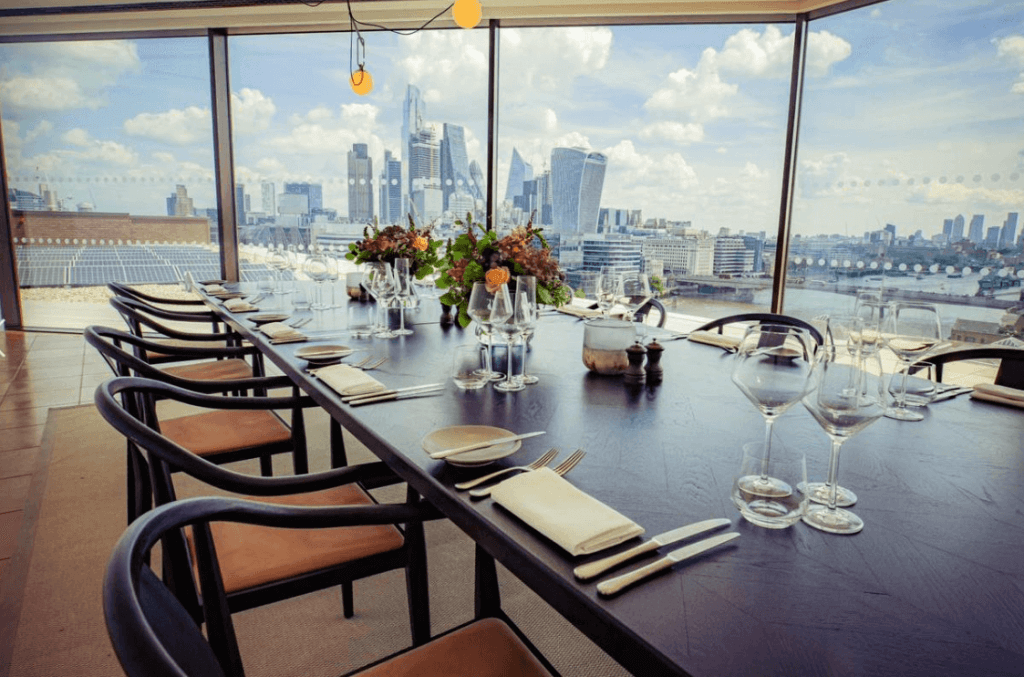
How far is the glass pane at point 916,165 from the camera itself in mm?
3734

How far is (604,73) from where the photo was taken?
5172 mm

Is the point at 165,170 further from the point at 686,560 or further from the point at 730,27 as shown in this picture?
the point at 686,560

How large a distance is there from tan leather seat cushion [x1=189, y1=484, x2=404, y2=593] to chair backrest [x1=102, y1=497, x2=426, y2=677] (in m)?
0.23

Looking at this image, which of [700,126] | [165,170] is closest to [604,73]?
[700,126]

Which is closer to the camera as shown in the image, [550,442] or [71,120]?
[550,442]

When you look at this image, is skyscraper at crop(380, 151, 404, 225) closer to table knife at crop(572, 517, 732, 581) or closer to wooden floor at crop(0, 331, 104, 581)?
wooden floor at crop(0, 331, 104, 581)

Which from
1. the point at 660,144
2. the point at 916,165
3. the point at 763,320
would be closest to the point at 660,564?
the point at 763,320

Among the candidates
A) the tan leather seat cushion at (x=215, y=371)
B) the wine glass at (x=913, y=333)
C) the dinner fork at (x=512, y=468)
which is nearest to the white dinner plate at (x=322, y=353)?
the dinner fork at (x=512, y=468)

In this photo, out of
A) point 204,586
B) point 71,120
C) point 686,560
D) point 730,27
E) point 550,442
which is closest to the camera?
point 686,560

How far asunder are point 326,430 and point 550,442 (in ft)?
9.29

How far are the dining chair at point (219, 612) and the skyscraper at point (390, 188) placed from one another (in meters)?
4.58

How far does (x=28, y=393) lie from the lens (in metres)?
4.36

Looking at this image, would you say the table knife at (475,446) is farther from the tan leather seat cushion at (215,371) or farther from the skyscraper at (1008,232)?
the skyscraper at (1008,232)

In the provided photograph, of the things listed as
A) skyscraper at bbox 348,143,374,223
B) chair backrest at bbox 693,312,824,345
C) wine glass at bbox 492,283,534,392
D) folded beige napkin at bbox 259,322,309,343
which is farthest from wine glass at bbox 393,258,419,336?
skyscraper at bbox 348,143,374,223
